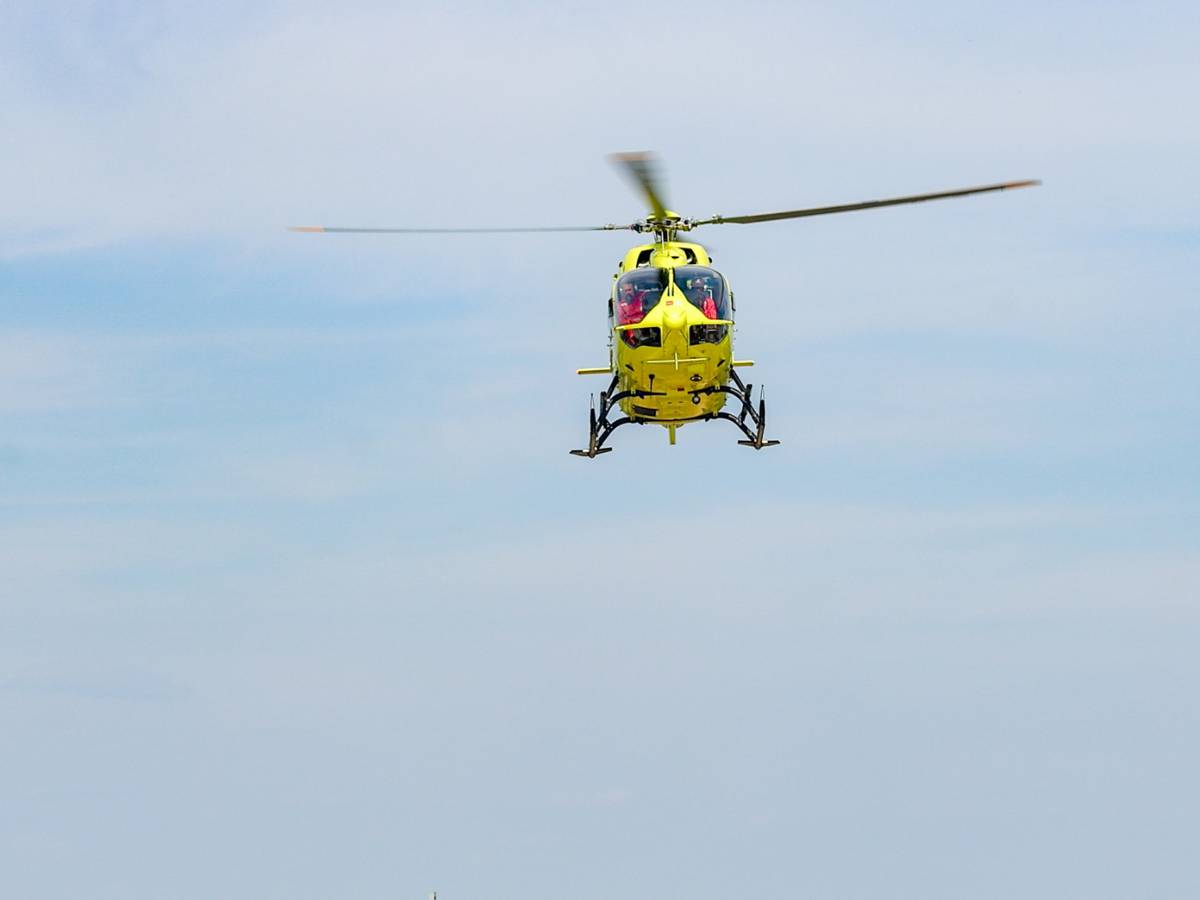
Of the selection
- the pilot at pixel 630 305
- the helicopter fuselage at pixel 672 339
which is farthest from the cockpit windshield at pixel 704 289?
the pilot at pixel 630 305

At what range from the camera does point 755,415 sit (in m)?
60.0

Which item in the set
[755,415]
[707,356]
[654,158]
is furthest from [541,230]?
[755,415]

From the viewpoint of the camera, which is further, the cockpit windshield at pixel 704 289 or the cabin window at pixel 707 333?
the cockpit windshield at pixel 704 289

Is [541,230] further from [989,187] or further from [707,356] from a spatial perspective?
[989,187]

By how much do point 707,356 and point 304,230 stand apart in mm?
13570

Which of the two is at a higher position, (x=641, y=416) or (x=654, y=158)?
(x=654, y=158)

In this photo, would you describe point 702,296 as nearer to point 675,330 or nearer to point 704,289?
point 704,289

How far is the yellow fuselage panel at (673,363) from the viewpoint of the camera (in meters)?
56.3

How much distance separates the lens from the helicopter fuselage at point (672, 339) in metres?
56.4

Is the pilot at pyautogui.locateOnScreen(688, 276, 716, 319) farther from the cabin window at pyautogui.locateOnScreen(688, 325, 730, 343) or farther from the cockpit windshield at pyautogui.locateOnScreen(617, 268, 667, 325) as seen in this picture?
the cockpit windshield at pyautogui.locateOnScreen(617, 268, 667, 325)

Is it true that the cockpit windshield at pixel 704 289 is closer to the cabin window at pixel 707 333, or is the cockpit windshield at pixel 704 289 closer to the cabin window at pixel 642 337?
the cabin window at pixel 707 333

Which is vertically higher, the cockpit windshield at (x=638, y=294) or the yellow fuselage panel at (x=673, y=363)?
the cockpit windshield at (x=638, y=294)

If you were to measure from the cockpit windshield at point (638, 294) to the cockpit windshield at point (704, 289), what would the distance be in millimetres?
695

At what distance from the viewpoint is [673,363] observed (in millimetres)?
56531
